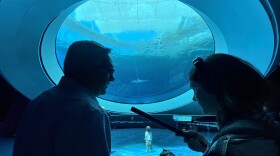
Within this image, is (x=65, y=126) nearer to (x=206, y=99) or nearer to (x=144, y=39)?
(x=206, y=99)

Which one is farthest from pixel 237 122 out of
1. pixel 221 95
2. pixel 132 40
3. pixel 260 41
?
pixel 132 40

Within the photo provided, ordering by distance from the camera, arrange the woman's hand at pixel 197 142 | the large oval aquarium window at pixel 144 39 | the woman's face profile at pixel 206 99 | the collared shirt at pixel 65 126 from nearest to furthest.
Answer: the woman's face profile at pixel 206 99 < the collared shirt at pixel 65 126 < the woman's hand at pixel 197 142 < the large oval aquarium window at pixel 144 39

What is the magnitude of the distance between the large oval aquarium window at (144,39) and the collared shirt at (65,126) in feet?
26.5

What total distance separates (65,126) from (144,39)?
1143 cm

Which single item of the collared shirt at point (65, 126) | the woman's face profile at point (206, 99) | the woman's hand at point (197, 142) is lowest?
the woman's hand at point (197, 142)

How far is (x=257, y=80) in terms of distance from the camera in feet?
3.11

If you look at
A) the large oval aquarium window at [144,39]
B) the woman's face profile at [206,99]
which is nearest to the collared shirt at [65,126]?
the woman's face profile at [206,99]

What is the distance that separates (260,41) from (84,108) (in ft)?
16.4

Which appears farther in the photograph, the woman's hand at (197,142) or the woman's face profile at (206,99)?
the woman's hand at (197,142)

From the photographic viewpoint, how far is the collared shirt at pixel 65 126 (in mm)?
1111

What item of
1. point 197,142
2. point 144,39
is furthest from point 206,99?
point 144,39

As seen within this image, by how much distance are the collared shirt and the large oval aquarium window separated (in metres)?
8.07

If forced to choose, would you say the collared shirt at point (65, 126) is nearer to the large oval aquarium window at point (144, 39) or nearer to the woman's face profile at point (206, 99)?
the woman's face profile at point (206, 99)

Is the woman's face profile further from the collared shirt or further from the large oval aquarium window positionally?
the large oval aquarium window
